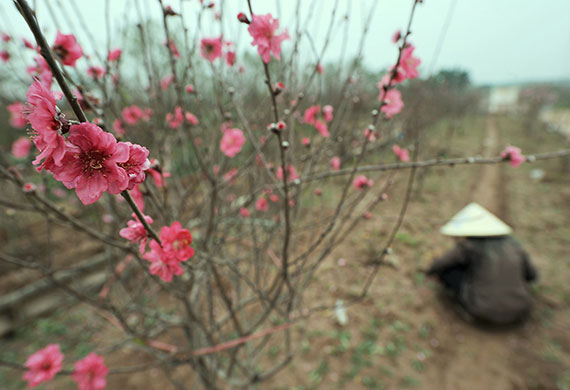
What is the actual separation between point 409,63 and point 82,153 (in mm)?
1305

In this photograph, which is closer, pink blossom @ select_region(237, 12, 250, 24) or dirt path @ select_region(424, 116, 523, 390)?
pink blossom @ select_region(237, 12, 250, 24)

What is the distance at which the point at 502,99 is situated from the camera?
32.4 m

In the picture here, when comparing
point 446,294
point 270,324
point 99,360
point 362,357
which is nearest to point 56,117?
point 99,360

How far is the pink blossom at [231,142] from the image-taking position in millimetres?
1626

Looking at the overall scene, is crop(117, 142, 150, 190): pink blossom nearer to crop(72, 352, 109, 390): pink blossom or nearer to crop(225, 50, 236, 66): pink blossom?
crop(225, 50, 236, 66): pink blossom

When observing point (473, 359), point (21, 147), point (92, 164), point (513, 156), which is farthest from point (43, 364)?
→ point (473, 359)

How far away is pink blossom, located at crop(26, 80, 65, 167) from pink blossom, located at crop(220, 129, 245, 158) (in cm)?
116

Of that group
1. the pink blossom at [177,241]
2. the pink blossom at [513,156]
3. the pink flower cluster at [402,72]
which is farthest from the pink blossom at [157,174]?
the pink blossom at [513,156]

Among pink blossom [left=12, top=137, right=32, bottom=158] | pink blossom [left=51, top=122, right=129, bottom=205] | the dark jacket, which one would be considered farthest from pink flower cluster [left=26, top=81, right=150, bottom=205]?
the dark jacket

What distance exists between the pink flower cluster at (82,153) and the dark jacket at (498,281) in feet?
12.0

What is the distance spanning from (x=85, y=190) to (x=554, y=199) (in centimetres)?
901

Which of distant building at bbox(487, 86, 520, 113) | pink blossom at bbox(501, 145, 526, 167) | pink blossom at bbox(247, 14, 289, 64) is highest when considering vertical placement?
distant building at bbox(487, 86, 520, 113)

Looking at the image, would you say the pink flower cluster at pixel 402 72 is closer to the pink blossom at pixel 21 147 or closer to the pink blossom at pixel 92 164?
the pink blossom at pixel 92 164

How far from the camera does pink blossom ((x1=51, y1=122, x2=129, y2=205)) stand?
46 centimetres
